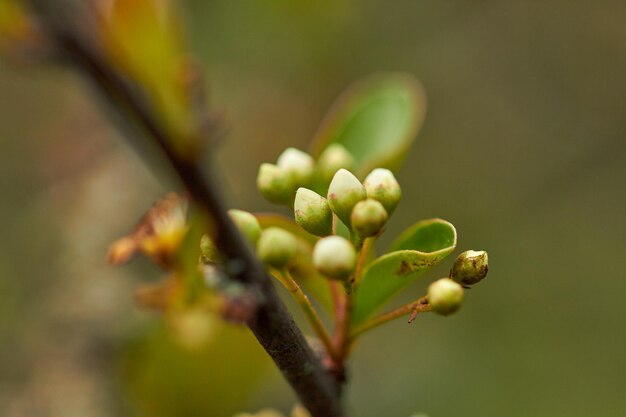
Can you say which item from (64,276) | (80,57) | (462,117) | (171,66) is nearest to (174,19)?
(171,66)

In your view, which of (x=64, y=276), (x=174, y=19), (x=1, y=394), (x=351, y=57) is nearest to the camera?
(x=174, y=19)

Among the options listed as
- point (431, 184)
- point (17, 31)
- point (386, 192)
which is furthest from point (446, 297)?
point (431, 184)

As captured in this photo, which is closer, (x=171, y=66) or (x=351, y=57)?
(x=171, y=66)

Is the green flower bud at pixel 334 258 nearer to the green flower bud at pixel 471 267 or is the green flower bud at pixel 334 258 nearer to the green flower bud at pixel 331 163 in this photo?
the green flower bud at pixel 471 267

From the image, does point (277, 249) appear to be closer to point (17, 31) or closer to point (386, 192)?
point (386, 192)

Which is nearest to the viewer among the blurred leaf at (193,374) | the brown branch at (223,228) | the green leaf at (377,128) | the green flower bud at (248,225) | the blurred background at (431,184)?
the brown branch at (223,228)

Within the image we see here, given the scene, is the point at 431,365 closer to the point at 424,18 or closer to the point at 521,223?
the point at 521,223

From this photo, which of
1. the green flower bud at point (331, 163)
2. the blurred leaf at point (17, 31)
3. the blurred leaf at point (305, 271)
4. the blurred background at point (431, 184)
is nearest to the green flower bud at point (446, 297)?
the blurred leaf at point (305, 271)
